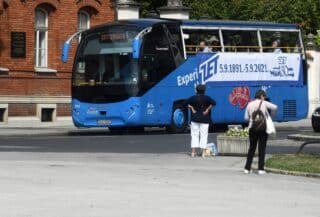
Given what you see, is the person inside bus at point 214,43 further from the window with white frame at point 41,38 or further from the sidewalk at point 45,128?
the window with white frame at point 41,38

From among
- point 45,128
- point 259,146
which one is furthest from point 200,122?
point 45,128

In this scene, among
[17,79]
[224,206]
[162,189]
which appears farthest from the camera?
[17,79]

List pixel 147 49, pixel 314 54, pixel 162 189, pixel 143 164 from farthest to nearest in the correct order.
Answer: pixel 314 54 < pixel 147 49 < pixel 143 164 < pixel 162 189

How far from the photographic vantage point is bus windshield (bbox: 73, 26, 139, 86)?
3219 centimetres

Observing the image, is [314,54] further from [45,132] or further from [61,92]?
[45,132]

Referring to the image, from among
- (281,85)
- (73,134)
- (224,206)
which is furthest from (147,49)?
(224,206)

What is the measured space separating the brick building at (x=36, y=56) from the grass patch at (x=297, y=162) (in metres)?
17.5

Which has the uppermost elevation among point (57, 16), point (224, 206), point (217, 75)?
point (57, 16)

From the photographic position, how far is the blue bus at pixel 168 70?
32156 millimetres

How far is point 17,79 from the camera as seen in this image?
123 feet

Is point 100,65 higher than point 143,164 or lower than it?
higher

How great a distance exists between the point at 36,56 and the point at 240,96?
29.6 feet

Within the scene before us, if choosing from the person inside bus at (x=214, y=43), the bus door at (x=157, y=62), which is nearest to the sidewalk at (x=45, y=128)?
the bus door at (x=157, y=62)

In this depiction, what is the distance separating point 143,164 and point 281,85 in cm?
1683
